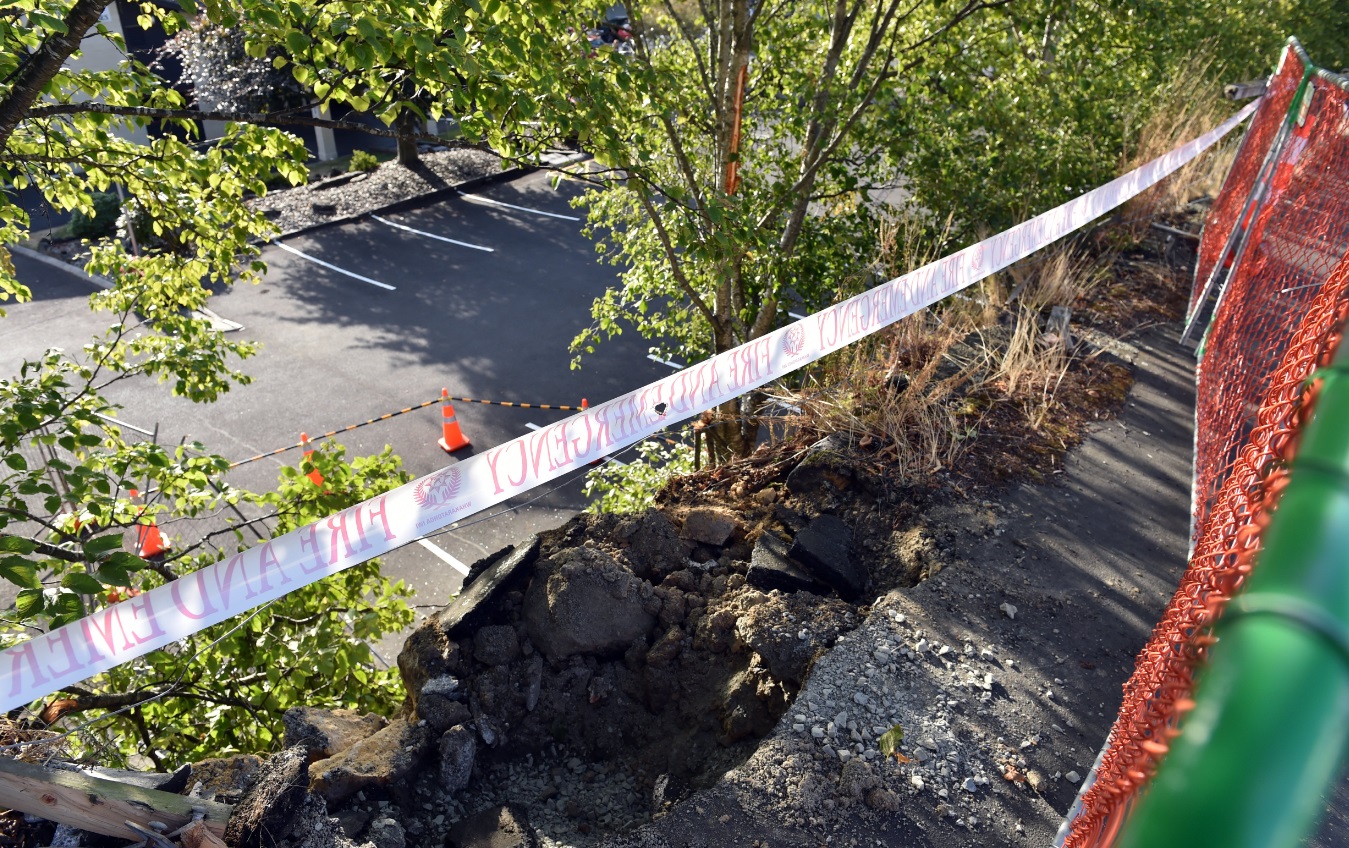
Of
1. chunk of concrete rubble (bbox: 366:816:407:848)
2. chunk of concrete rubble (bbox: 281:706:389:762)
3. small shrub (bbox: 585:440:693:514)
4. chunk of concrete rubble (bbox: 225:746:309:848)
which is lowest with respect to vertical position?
small shrub (bbox: 585:440:693:514)

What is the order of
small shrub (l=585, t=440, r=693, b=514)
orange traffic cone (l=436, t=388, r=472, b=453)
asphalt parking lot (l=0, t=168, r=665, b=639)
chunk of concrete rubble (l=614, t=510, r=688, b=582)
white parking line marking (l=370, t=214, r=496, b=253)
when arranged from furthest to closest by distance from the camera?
white parking line marking (l=370, t=214, r=496, b=253) < asphalt parking lot (l=0, t=168, r=665, b=639) < orange traffic cone (l=436, t=388, r=472, b=453) < small shrub (l=585, t=440, r=693, b=514) < chunk of concrete rubble (l=614, t=510, r=688, b=582)

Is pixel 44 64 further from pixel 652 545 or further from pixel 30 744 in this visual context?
pixel 652 545

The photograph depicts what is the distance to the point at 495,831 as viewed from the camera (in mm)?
3031

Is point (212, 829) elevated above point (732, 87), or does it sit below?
below

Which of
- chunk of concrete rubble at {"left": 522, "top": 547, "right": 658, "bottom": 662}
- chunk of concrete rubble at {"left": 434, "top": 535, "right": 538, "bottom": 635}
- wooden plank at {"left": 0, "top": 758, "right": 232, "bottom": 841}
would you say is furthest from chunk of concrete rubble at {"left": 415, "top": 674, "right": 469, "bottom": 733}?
wooden plank at {"left": 0, "top": 758, "right": 232, "bottom": 841}

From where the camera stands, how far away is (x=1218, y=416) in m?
4.67

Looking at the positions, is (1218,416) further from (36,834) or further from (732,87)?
(36,834)

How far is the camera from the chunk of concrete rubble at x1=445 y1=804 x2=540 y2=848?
2984 millimetres

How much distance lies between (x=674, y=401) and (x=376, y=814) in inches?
75.0

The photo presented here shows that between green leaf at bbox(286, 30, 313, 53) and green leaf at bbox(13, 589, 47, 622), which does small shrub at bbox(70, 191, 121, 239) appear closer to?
green leaf at bbox(286, 30, 313, 53)

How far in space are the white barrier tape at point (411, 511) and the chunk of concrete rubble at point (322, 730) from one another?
74cm

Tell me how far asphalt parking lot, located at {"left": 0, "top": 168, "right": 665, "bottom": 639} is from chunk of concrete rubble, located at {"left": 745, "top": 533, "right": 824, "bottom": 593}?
182 inches

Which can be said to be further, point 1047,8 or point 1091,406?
point 1047,8

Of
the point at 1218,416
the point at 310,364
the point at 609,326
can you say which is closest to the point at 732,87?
the point at 609,326
